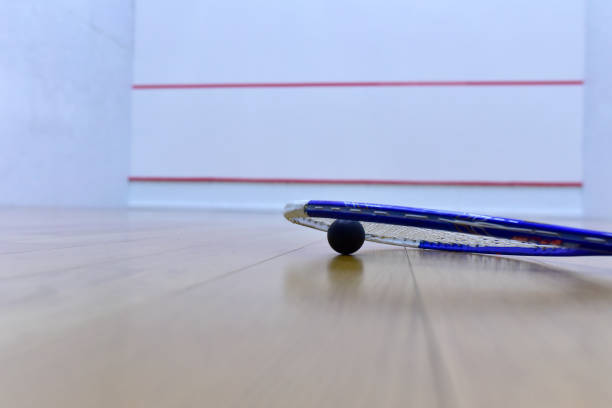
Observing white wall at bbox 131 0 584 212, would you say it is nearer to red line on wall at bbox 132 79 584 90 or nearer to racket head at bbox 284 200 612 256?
red line on wall at bbox 132 79 584 90

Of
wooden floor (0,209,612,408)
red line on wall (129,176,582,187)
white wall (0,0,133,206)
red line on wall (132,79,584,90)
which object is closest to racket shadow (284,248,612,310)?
wooden floor (0,209,612,408)

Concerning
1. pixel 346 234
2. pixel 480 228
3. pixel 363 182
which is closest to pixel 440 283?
pixel 480 228

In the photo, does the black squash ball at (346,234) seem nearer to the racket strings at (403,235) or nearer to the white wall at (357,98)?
the racket strings at (403,235)

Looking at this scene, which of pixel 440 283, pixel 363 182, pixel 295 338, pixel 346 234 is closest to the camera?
pixel 295 338

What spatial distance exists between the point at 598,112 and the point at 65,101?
274cm

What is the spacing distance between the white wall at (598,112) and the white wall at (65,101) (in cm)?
267

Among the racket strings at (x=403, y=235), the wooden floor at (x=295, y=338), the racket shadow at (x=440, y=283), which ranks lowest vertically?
the racket shadow at (x=440, y=283)

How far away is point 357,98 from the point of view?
2.80m

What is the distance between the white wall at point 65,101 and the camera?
208 centimetres

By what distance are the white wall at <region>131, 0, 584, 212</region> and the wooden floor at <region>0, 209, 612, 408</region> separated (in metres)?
2.38

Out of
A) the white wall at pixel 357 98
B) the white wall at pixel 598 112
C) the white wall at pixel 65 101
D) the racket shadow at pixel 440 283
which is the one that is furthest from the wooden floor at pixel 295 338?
the white wall at pixel 357 98

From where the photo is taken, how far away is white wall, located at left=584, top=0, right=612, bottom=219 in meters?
2.32

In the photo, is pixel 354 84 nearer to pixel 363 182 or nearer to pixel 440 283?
pixel 363 182

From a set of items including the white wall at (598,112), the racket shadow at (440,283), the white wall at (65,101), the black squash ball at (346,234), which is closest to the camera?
the racket shadow at (440,283)
